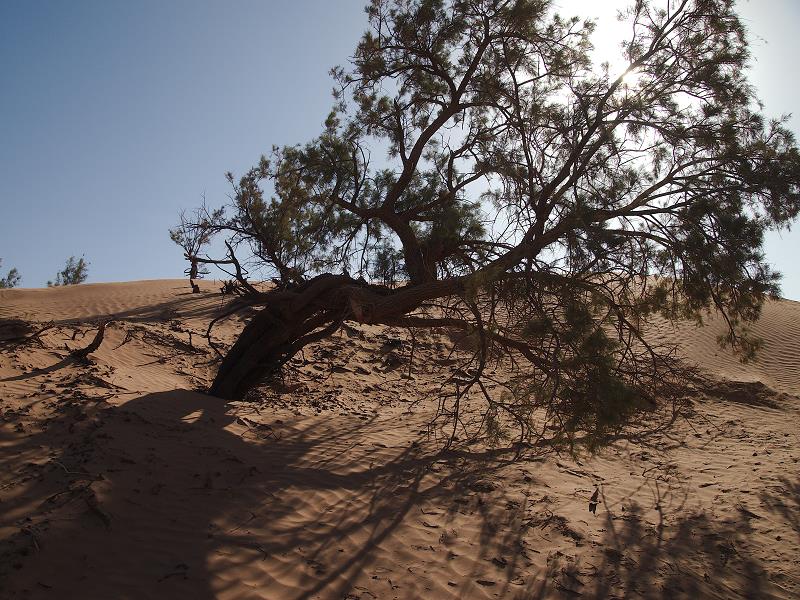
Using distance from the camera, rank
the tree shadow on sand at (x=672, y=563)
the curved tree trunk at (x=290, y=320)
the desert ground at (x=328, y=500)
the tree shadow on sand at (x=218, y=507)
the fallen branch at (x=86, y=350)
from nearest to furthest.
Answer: the tree shadow on sand at (x=218, y=507), the desert ground at (x=328, y=500), the tree shadow on sand at (x=672, y=563), the curved tree trunk at (x=290, y=320), the fallen branch at (x=86, y=350)

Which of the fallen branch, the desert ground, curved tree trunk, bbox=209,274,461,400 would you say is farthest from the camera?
the fallen branch

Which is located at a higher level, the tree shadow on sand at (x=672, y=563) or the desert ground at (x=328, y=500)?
the desert ground at (x=328, y=500)

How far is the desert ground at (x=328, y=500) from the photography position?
4027 millimetres

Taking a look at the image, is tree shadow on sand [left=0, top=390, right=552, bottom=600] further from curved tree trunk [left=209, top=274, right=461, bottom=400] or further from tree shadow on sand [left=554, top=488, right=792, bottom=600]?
curved tree trunk [left=209, top=274, right=461, bottom=400]

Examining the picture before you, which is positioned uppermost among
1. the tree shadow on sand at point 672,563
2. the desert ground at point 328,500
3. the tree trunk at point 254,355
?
the tree trunk at point 254,355

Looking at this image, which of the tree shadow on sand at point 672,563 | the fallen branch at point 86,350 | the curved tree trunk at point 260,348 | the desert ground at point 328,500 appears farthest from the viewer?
the curved tree trunk at point 260,348

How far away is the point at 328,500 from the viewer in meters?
5.33

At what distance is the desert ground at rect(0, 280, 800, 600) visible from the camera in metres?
4.03

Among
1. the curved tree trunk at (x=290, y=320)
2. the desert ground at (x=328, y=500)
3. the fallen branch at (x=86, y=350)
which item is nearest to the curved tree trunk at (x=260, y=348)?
the curved tree trunk at (x=290, y=320)

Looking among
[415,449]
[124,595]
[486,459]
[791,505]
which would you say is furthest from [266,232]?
[791,505]

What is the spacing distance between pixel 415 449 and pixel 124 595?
405cm

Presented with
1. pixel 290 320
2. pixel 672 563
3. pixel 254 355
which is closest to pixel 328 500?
pixel 672 563

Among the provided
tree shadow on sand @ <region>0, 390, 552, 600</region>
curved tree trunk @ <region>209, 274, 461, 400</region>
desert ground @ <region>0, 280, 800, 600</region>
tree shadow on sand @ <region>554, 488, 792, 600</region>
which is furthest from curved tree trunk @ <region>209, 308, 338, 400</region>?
tree shadow on sand @ <region>554, 488, 792, 600</region>

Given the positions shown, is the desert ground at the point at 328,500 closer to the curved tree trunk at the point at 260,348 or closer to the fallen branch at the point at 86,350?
the fallen branch at the point at 86,350
